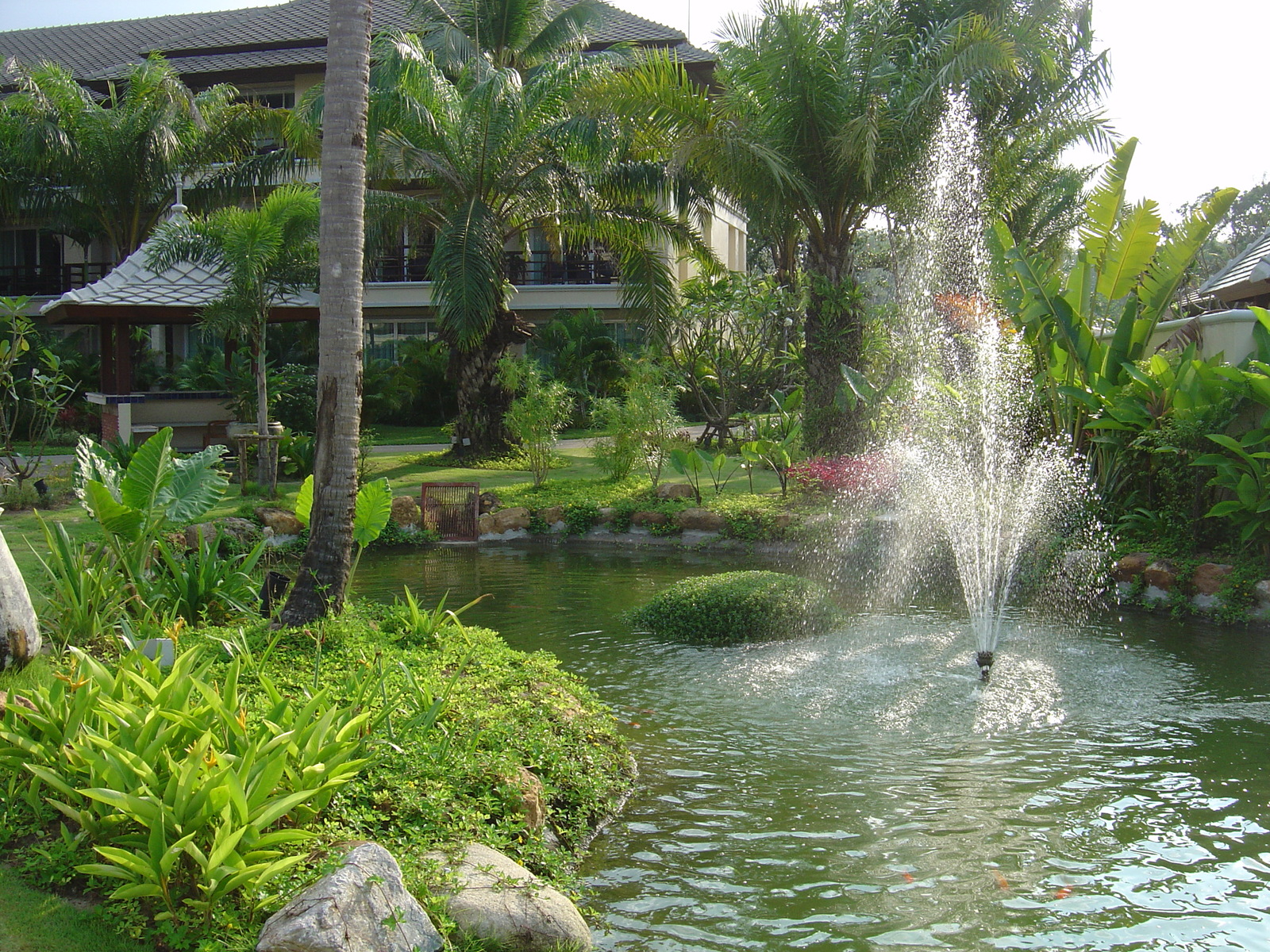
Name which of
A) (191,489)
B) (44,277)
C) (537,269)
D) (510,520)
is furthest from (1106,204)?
(44,277)

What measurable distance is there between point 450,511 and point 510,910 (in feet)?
36.7

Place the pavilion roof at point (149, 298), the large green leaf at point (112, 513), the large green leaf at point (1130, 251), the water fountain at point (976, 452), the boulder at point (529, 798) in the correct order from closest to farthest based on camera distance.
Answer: the boulder at point (529, 798) → the large green leaf at point (112, 513) → the water fountain at point (976, 452) → the large green leaf at point (1130, 251) → the pavilion roof at point (149, 298)

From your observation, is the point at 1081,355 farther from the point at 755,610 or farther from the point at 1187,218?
the point at 755,610

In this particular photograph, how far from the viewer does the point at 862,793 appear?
626 cm

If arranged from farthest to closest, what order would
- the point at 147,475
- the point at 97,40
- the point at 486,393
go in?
the point at 97,40, the point at 486,393, the point at 147,475

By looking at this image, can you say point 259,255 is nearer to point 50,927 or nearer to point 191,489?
point 191,489

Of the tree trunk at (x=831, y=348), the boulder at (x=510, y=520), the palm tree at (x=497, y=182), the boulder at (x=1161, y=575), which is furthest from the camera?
the palm tree at (x=497, y=182)

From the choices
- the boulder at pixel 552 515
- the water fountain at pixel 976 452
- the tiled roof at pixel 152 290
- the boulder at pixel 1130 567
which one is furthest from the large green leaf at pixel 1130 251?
the tiled roof at pixel 152 290

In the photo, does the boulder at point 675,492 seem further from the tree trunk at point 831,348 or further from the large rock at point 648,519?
the tree trunk at point 831,348

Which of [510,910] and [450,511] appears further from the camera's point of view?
[450,511]

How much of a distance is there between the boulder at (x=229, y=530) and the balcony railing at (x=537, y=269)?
64.2 feet

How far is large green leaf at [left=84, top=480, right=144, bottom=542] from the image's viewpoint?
712 cm

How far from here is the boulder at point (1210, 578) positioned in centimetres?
1066

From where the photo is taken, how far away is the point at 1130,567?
1132cm
